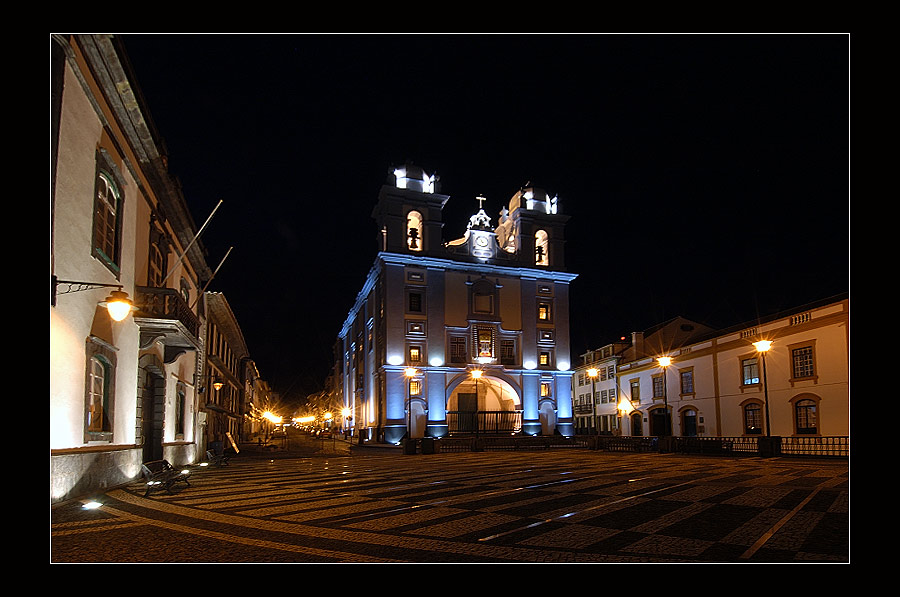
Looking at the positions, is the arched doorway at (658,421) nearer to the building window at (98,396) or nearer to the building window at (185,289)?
the building window at (185,289)

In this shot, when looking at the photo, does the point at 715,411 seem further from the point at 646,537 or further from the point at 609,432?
the point at 646,537

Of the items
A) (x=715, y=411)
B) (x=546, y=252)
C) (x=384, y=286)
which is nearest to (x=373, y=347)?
(x=384, y=286)

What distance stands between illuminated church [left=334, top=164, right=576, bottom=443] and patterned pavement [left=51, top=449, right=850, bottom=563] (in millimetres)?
34083

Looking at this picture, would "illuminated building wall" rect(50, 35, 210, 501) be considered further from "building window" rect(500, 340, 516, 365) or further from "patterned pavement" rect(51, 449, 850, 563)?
"building window" rect(500, 340, 516, 365)

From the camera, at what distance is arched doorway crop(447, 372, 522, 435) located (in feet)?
173

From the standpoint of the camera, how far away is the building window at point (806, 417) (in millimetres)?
32500

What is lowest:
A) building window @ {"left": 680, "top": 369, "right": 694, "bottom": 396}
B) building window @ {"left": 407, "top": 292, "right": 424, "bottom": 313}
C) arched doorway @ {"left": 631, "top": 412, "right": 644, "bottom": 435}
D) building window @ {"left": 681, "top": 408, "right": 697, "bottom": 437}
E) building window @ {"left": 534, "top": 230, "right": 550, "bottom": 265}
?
arched doorway @ {"left": 631, "top": 412, "right": 644, "bottom": 435}

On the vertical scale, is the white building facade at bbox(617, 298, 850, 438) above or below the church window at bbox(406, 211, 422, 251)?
below

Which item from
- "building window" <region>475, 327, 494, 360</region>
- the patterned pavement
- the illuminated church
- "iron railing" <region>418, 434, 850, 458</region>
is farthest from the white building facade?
the patterned pavement

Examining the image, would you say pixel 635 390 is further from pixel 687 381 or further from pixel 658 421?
pixel 687 381

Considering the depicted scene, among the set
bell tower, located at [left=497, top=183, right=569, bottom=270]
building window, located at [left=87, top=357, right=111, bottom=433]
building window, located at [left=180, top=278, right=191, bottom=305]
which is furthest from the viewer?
bell tower, located at [left=497, top=183, right=569, bottom=270]

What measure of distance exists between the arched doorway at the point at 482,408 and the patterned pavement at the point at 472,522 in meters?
36.3

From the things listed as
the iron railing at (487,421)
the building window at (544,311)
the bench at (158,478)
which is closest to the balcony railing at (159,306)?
the bench at (158,478)

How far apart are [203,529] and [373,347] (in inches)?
1934
